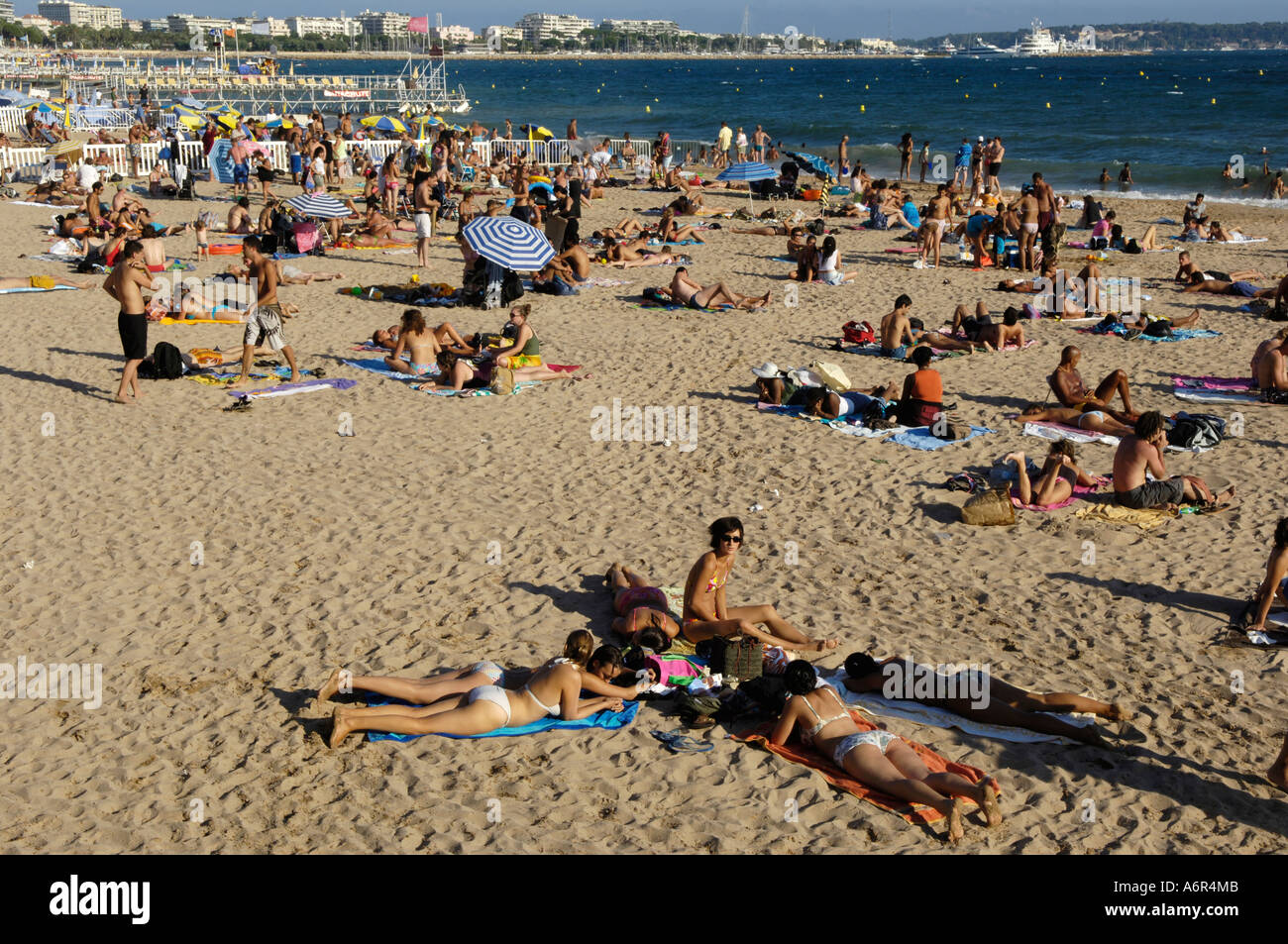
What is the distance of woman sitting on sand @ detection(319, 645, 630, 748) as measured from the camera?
18.5 ft

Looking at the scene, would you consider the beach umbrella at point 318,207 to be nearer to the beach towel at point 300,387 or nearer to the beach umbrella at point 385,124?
the beach towel at point 300,387

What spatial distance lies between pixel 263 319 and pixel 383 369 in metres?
1.47

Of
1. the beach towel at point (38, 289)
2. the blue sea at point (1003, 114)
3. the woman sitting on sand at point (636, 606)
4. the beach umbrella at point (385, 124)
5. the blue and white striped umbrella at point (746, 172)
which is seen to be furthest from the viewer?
the blue sea at point (1003, 114)

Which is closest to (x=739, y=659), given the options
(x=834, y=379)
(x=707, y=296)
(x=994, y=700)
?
(x=994, y=700)

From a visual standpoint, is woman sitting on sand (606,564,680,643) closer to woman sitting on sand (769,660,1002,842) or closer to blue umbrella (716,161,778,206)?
woman sitting on sand (769,660,1002,842)

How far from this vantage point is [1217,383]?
39.6ft

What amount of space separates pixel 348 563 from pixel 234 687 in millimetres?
1700

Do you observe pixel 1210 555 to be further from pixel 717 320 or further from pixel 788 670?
pixel 717 320

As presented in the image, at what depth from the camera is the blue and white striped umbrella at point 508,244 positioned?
46.8ft

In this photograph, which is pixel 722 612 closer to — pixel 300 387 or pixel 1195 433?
pixel 1195 433

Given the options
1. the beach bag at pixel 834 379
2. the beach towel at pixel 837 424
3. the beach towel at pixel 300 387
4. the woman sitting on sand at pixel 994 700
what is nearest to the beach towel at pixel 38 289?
the beach towel at pixel 300 387

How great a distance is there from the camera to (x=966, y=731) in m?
5.92

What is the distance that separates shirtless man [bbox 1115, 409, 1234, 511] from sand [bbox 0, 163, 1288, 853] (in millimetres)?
293

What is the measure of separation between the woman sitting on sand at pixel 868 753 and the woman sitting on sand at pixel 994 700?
1.03ft
